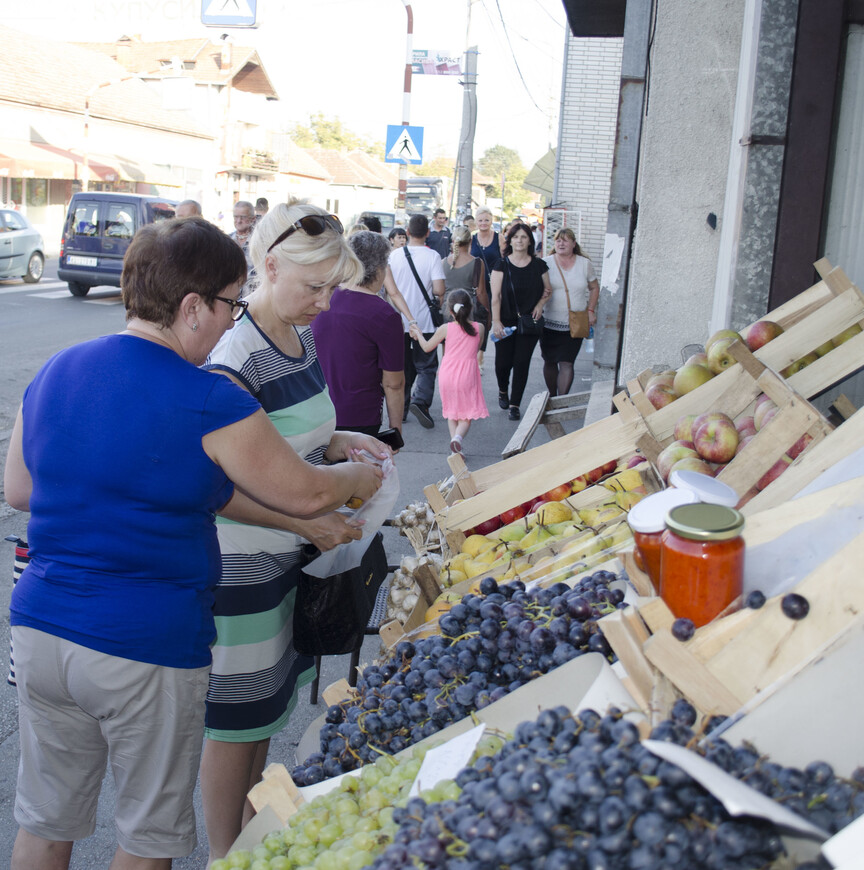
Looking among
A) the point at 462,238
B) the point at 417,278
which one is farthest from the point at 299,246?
the point at 462,238

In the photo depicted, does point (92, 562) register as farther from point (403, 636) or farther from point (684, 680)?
point (684, 680)

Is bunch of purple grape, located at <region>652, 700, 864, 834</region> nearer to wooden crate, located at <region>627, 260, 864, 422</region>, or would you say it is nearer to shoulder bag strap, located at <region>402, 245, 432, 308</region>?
wooden crate, located at <region>627, 260, 864, 422</region>

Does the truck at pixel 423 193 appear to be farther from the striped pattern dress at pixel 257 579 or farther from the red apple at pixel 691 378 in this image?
the striped pattern dress at pixel 257 579

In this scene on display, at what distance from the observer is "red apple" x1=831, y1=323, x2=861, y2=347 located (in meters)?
3.10

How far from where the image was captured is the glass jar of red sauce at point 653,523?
1.59 meters

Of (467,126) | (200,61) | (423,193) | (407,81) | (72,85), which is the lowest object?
(423,193)

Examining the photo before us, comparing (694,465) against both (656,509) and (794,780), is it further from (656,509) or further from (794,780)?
(794,780)

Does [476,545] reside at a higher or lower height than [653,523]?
lower

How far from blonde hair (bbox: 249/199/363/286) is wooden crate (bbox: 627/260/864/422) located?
114 centimetres

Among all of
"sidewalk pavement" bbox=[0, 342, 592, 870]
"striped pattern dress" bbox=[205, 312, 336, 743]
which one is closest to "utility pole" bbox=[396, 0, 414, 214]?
"sidewalk pavement" bbox=[0, 342, 592, 870]

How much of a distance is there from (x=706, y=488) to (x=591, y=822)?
2.40ft

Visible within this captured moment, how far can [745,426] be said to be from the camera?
9.77 feet

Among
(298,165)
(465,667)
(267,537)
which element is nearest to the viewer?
(465,667)

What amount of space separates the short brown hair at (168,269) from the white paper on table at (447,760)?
1.09m
